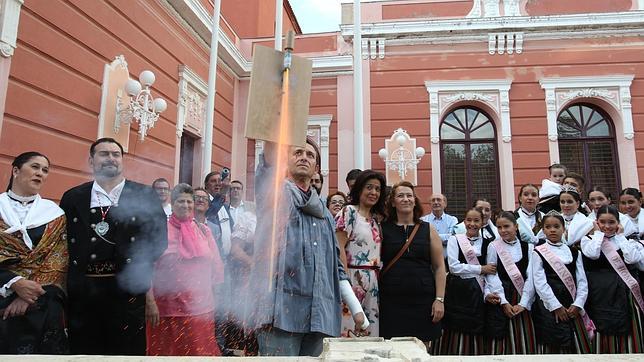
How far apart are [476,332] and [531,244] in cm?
94

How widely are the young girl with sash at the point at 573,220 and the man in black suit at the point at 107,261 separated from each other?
11.1ft

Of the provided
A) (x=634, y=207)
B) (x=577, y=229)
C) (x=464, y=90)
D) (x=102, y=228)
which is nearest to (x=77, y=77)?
(x=102, y=228)

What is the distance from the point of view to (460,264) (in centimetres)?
380

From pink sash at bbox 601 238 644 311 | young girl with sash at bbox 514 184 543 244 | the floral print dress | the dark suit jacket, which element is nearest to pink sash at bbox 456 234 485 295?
young girl with sash at bbox 514 184 543 244

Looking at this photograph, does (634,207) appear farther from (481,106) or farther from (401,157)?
(481,106)

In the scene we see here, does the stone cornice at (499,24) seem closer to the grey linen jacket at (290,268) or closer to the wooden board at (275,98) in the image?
the wooden board at (275,98)

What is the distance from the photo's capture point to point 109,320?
8.84ft

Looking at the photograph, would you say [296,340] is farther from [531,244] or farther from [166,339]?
[531,244]

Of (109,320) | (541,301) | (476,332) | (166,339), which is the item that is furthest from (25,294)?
(541,301)

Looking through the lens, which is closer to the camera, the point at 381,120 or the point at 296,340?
the point at 296,340

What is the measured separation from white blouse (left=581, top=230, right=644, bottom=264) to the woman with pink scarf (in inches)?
118

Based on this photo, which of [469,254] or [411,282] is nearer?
[411,282]

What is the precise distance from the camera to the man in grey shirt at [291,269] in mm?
2154

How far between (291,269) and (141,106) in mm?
5426
